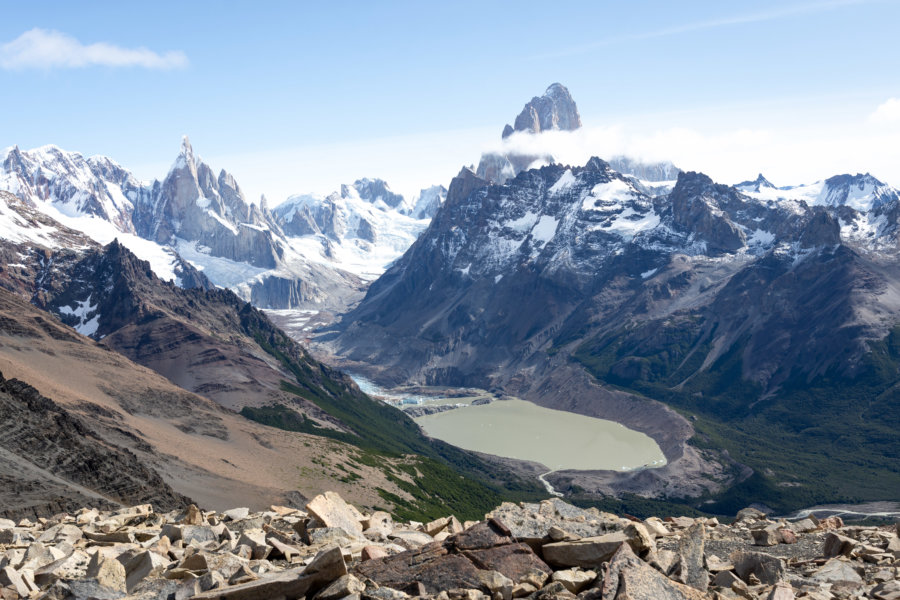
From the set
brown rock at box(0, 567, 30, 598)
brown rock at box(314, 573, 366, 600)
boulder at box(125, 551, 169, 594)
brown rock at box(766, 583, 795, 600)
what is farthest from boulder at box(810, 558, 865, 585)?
brown rock at box(0, 567, 30, 598)

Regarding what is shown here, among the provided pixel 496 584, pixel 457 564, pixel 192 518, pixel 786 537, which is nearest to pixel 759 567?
pixel 786 537

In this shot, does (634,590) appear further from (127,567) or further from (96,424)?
(96,424)

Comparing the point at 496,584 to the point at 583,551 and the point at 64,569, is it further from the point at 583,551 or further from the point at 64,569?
the point at 64,569

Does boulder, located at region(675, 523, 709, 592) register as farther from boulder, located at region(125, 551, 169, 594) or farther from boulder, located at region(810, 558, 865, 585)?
boulder, located at region(125, 551, 169, 594)

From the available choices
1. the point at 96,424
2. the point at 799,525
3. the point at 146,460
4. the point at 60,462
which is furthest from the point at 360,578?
the point at 96,424

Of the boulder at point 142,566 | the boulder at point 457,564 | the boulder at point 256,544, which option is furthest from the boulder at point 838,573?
the boulder at point 142,566

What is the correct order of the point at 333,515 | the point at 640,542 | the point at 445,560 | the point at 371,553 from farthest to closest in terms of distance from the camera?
the point at 333,515, the point at 371,553, the point at 640,542, the point at 445,560

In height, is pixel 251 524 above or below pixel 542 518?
Result: below

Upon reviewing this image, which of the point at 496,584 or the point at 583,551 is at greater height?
the point at 583,551

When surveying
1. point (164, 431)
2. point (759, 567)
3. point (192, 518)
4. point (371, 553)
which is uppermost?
point (371, 553)
